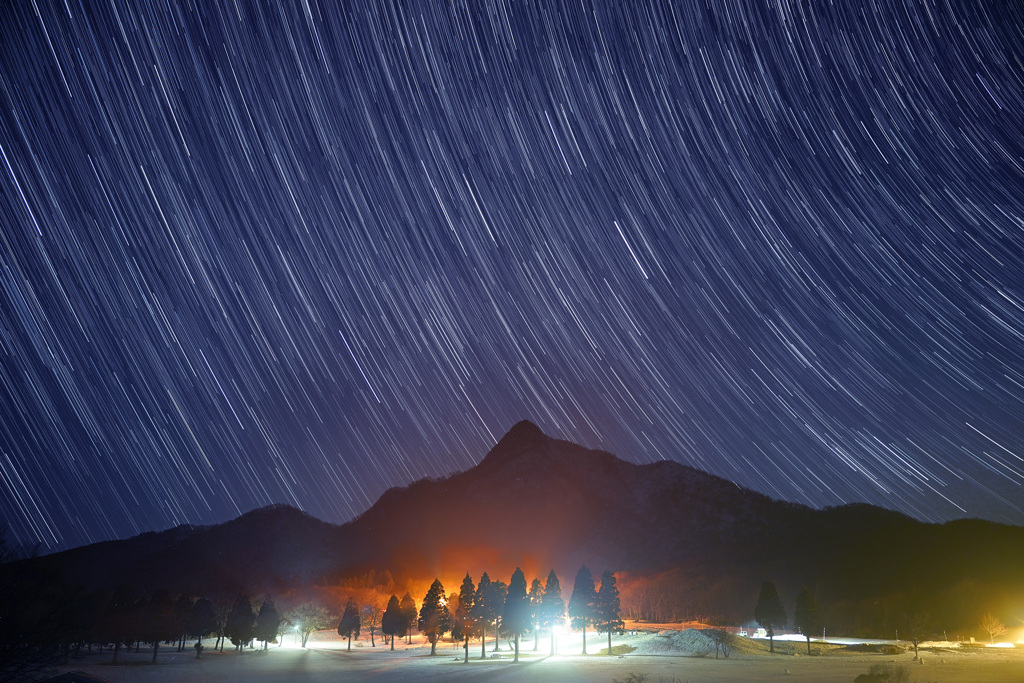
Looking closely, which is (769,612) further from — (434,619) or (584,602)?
(434,619)

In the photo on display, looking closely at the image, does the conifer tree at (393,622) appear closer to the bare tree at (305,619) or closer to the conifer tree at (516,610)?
the bare tree at (305,619)

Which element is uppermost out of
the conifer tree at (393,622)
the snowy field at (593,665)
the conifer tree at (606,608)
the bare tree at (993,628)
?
the conifer tree at (606,608)

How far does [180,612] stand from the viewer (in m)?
76.4

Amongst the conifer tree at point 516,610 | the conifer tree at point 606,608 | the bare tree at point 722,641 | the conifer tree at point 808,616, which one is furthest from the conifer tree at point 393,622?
the conifer tree at point 808,616

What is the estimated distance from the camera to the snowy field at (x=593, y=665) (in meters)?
43.0

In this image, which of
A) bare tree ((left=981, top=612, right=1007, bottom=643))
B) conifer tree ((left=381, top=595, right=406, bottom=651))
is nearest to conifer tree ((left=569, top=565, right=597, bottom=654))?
conifer tree ((left=381, top=595, right=406, bottom=651))

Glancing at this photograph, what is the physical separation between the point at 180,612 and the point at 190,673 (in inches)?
1226

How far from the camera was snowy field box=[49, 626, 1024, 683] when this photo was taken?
42969mm

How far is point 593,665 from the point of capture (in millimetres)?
50438

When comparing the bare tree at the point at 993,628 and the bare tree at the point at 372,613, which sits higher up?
the bare tree at the point at 372,613

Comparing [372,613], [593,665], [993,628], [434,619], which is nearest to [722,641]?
[593,665]

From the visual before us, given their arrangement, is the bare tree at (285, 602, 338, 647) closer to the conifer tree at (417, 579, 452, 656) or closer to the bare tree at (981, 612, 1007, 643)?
the conifer tree at (417, 579, 452, 656)

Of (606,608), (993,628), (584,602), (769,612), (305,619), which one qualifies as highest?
(584,602)

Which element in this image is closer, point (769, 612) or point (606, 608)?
point (606, 608)
